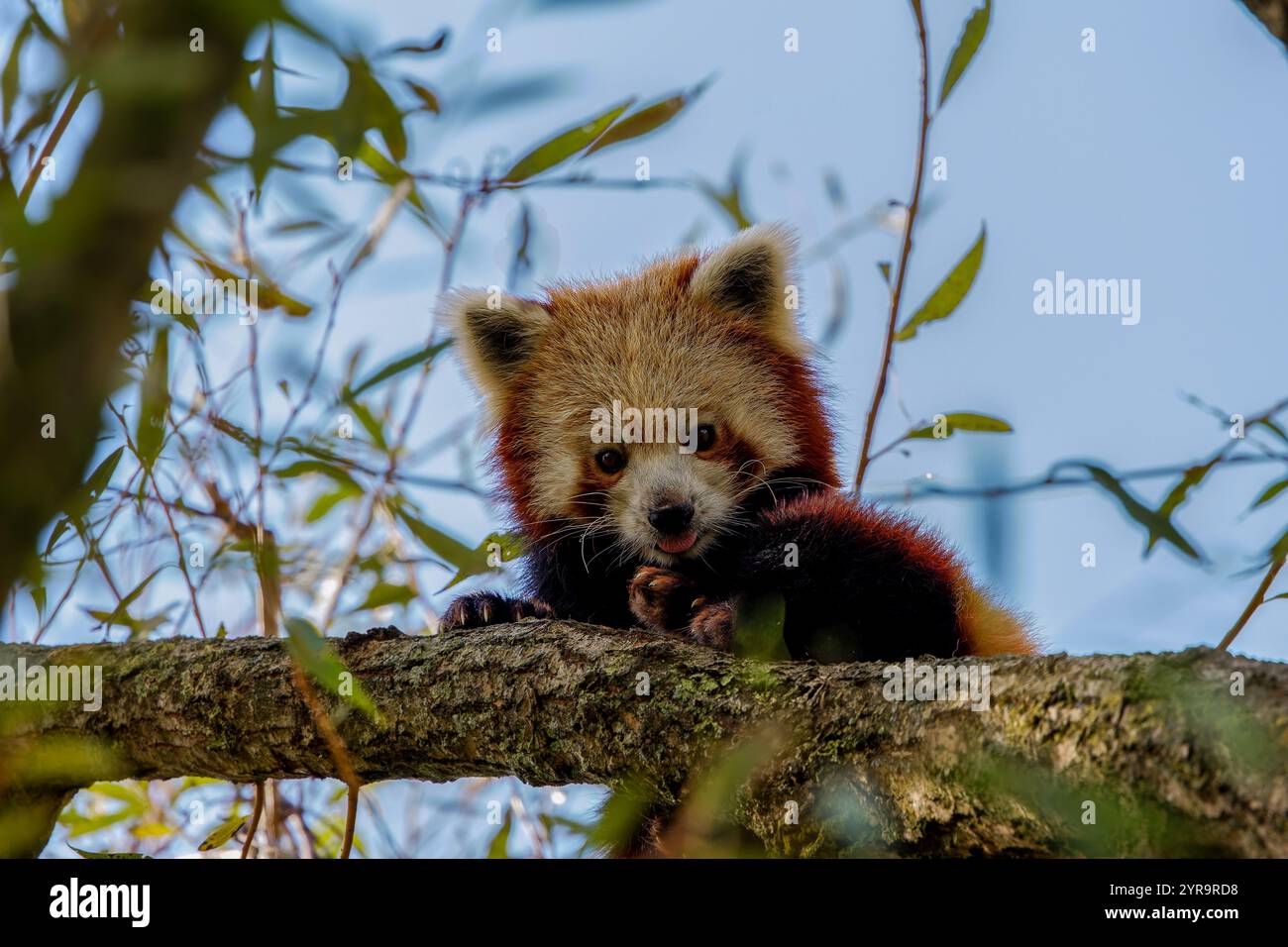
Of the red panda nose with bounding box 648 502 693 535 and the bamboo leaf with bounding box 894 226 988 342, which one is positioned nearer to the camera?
the bamboo leaf with bounding box 894 226 988 342

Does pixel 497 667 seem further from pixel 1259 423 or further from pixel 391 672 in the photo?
pixel 1259 423

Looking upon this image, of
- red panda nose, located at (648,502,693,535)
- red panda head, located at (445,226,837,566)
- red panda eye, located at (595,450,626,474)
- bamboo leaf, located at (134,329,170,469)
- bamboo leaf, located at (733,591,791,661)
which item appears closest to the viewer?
bamboo leaf, located at (134,329,170,469)

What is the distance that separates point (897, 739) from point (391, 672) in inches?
49.2

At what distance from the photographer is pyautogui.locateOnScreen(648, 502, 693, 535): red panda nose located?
3.54 metres

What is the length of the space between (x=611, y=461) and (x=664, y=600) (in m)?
0.75

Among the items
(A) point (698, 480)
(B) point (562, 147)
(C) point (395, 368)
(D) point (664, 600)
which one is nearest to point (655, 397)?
(A) point (698, 480)

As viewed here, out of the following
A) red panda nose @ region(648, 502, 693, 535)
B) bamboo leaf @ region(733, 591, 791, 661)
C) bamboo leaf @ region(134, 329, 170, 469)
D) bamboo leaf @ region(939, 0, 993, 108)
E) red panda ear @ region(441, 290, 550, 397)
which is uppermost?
bamboo leaf @ region(939, 0, 993, 108)

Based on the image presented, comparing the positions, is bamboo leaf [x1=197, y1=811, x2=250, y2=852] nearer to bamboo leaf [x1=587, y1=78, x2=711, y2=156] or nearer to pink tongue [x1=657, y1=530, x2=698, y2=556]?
pink tongue [x1=657, y1=530, x2=698, y2=556]

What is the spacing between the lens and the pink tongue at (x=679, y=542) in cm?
356

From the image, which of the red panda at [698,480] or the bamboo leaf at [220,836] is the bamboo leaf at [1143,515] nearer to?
the red panda at [698,480]

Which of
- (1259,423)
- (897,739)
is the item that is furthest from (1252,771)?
(1259,423)

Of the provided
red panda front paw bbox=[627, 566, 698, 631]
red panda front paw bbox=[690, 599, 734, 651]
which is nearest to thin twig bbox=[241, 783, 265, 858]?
red panda front paw bbox=[627, 566, 698, 631]

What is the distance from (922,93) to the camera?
3199mm

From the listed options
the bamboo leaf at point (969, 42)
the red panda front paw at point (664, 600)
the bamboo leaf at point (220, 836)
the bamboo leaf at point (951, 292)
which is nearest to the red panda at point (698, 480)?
the red panda front paw at point (664, 600)
